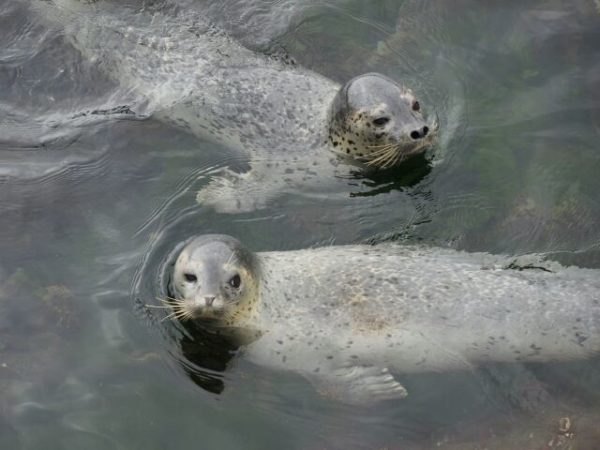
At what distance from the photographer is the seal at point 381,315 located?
595cm

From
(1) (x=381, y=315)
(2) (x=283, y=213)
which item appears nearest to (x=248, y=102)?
(2) (x=283, y=213)

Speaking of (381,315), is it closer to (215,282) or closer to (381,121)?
(215,282)

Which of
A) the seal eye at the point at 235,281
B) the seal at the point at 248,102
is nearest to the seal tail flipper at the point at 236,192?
the seal at the point at 248,102

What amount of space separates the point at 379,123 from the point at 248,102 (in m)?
1.17

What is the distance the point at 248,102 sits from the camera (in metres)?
7.79

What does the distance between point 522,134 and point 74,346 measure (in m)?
3.95

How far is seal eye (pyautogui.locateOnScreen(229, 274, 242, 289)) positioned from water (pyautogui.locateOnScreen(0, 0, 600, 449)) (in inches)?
21.3

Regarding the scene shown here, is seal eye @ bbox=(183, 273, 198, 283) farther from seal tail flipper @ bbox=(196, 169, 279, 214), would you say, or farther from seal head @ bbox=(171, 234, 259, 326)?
seal tail flipper @ bbox=(196, 169, 279, 214)

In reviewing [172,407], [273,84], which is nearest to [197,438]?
[172,407]

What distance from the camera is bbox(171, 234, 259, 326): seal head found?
231 inches

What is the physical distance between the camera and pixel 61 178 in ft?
24.5

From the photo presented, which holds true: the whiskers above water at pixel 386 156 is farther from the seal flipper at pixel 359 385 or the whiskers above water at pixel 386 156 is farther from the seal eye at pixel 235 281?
the seal flipper at pixel 359 385

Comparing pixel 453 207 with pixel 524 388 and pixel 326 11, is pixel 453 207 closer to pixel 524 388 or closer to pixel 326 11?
pixel 524 388

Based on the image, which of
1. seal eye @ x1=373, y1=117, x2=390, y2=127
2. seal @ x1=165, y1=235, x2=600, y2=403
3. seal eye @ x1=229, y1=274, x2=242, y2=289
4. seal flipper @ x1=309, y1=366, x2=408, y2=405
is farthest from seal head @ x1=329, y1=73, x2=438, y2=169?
seal flipper @ x1=309, y1=366, x2=408, y2=405
